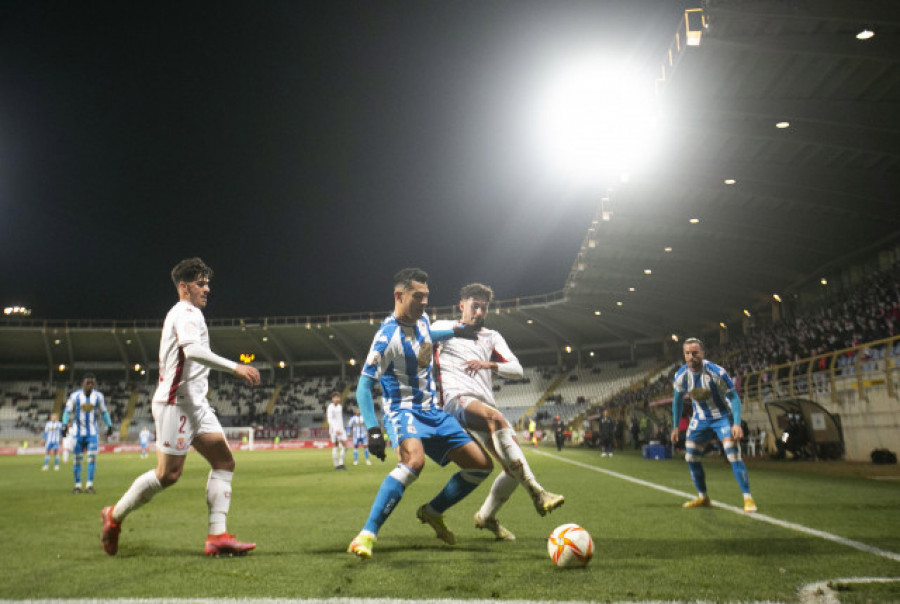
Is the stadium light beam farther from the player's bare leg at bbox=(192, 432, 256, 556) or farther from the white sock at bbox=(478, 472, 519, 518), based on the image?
the player's bare leg at bbox=(192, 432, 256, 556)

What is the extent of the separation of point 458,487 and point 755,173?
57.7ft

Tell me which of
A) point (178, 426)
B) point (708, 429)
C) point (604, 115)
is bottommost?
point (708, 429)

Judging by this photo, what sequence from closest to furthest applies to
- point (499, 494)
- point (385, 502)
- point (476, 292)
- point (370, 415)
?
point (385, 502) < point (370, 415) < point (499, 494) < point (476, 292)

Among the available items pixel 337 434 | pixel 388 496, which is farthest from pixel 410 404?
pixel 337 434

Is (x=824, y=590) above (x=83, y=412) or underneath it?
underneath

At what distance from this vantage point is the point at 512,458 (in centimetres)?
547

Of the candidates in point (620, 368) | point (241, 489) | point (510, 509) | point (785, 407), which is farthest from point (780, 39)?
point (620, 368)

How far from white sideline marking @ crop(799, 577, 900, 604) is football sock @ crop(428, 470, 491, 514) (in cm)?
228

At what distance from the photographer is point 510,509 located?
8102 millimetres

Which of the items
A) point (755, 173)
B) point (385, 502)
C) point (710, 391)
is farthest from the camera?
point (755, 173)

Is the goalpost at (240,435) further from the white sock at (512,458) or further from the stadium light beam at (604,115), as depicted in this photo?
the white sock at (512,458)

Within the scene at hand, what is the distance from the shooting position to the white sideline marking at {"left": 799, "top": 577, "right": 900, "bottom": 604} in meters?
3.47

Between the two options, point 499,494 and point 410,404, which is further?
point 499,494

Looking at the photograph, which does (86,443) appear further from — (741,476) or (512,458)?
(741,476)
